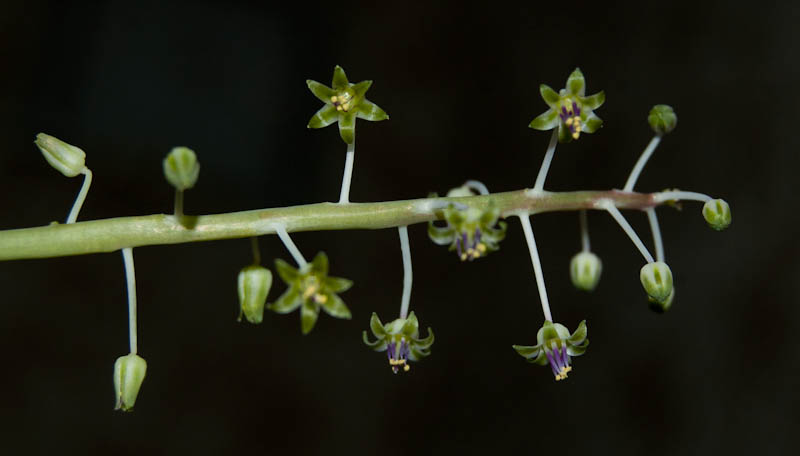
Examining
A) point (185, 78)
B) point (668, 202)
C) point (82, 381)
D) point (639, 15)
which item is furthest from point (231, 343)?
point (668, 202)

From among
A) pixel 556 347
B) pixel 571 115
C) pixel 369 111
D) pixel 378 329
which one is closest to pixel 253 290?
pixel 378 329

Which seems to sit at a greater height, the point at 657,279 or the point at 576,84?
the point at 576,84

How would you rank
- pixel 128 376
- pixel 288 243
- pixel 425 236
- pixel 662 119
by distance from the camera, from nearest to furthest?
pixel 288 243 < pixel 128 376 < pixel 662 119 < pixel 425 236

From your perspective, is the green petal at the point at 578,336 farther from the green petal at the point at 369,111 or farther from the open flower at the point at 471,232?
the green petal at the point at 369,111

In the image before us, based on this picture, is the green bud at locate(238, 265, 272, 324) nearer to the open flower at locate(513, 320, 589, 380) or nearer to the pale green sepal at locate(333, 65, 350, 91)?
the pale green sepal at locate(333, 65, 350, 91)

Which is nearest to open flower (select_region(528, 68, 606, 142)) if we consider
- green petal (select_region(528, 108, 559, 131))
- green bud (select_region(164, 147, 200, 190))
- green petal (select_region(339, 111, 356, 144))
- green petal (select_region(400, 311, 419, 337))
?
green petal (select_region(528, 108, 559, 131))

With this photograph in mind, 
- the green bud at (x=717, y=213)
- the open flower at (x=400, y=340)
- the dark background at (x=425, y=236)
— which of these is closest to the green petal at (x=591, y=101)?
the green bud at (x=717, y=213)

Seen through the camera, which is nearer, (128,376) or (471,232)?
(471,232)

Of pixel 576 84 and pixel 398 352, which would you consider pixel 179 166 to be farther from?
pixel 576 84
